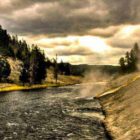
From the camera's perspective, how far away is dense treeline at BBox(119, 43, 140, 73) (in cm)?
18312

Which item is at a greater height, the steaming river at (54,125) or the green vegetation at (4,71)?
the green vegetation at (4,71)

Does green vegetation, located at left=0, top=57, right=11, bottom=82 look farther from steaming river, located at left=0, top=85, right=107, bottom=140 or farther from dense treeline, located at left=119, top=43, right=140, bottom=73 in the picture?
steaming river, located at left=0, top=85, right=107, bottom=140

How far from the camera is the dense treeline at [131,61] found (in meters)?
183

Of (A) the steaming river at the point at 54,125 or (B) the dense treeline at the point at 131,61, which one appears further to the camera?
(B) the dense treeline at the point at 131,61

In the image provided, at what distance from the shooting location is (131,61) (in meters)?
188

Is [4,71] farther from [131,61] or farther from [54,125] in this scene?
[54,125]

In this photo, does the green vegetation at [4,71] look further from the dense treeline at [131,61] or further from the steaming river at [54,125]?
the steaming river at [54,125]

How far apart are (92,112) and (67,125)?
14.0 meters

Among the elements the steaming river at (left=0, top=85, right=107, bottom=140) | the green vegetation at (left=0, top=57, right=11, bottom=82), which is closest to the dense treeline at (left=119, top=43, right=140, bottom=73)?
the green vegetation at (left=0, top=57, right=11, bottom=82)

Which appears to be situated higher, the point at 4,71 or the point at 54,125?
the point at 4,71

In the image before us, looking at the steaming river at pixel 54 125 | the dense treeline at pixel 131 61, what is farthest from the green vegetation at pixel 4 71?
the steaming river at pixel 54 125

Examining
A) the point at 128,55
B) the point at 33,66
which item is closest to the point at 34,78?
the point at 33,66

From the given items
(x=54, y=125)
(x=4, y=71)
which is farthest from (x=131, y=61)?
(x=54, y=125)

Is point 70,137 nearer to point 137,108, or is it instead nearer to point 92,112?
point 137,108
